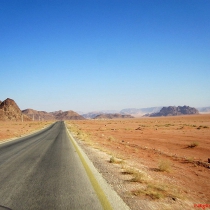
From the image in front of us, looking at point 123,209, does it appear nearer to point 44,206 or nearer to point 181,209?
point 181,209

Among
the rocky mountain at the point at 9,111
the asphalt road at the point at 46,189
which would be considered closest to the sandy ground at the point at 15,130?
the asphalt road at the point at 46,189

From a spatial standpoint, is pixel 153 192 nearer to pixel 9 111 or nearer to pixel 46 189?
pixel 46 189

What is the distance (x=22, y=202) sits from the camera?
4.55 meters

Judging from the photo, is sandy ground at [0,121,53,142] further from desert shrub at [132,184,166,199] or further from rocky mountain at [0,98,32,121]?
rocky mountain at [0,98,32,121]

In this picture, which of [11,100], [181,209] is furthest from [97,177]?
[11,100]

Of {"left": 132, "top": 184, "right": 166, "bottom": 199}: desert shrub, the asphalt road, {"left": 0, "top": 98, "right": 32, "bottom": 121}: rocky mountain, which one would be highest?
{"left": 0, "top": 98, "right": 32, "bottom": 121}: rocky mountain

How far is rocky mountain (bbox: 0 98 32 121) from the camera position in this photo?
481ft

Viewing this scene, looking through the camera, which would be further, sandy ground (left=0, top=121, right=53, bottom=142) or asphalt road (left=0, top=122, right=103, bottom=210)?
sandy ground (left=0, top=121, right=53, bottom=142)

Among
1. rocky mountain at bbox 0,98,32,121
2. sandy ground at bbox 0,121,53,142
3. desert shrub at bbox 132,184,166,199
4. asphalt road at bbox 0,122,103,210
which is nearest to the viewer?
asphalt road at bbox 0,122,103,210

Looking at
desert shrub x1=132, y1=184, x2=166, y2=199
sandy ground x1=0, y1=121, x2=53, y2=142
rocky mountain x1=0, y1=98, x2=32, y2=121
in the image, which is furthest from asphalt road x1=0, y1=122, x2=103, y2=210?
rocky mountain x1=0, y1=98, x2=32, y2=121

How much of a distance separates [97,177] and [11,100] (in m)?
175

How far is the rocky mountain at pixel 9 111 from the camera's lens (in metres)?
147

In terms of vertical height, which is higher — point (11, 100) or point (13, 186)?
point (11, 100)

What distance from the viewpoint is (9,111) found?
154m
